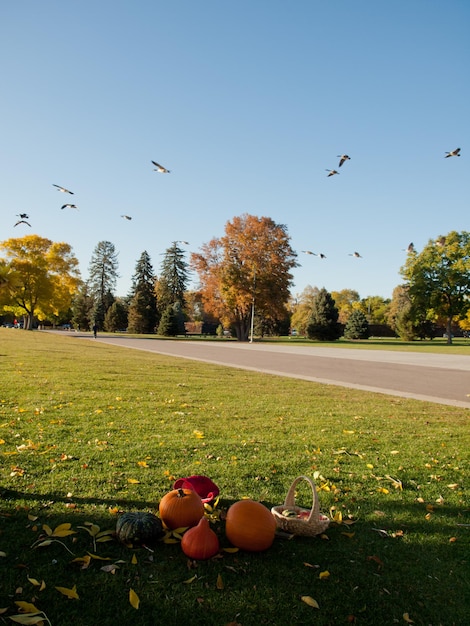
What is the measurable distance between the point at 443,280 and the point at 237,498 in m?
57.6

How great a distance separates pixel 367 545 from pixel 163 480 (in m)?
1.95

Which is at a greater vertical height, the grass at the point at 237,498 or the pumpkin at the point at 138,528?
the pumpkin at the point at 138,528

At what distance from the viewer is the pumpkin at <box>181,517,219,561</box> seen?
2.86 meters

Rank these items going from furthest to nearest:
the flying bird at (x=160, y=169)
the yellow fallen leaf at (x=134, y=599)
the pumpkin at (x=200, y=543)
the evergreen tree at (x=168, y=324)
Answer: the evergreen tree at (x=168, y=324) < the flying bird at (x=160, y=169) < the pumpkin at (x=200, y=543) < the yellow fallen leaf at (x=134, y=599)

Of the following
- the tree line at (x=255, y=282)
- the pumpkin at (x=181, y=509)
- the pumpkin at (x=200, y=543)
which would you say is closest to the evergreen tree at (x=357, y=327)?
the tree line at (x=255, y=282)

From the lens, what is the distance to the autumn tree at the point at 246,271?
5141 cm

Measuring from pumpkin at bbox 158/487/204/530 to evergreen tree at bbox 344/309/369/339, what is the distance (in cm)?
6382

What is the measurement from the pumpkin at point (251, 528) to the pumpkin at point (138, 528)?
523 mm

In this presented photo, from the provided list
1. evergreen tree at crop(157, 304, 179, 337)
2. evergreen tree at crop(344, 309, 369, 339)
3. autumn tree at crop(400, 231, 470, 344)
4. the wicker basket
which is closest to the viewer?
the wicker basket

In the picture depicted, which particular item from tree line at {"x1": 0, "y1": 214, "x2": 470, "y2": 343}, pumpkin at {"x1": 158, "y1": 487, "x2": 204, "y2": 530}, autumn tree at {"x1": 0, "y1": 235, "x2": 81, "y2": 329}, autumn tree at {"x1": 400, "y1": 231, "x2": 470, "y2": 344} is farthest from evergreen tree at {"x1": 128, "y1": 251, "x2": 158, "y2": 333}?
pumpkin at {"x1": 158, "y1": 487, "x2": 204, "y2": 530}

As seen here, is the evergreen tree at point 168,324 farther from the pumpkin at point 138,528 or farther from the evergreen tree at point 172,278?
the pumpkin at point 138,528

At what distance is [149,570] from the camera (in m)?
2.72

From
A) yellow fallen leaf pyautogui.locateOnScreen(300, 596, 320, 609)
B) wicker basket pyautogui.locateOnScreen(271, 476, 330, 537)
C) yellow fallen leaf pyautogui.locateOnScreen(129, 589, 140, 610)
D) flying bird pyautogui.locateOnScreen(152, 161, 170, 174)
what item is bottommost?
yellow fallen leaf pyautogui.locateOnScreen(300, 596, 320, 609)

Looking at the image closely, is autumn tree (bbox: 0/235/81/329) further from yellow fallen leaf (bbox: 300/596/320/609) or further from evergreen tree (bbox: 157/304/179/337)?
yellow fallen leaf (bbox: 300/596/320/609)
